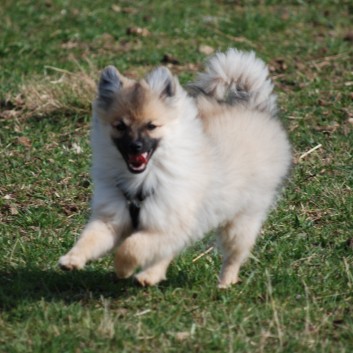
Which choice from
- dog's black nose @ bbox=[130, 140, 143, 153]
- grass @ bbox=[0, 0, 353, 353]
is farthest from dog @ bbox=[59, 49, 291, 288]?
grass @ bbox=[0, 0, 353, 353]

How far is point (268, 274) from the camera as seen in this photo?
5.09 m

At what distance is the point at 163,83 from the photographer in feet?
16.5

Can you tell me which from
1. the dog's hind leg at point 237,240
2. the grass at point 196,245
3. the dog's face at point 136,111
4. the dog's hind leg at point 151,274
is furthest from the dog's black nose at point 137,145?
the dog's hind leg at point 237,240

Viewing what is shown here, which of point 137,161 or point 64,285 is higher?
point 137,161

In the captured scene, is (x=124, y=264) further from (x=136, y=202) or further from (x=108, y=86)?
(x=108, y=86)

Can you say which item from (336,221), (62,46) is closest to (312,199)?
(336,221)

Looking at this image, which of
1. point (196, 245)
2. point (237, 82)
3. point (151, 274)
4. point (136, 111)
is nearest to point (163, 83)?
point (136, 111)

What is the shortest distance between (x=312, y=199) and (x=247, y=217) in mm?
1105

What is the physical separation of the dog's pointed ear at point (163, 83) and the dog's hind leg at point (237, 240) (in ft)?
2.80

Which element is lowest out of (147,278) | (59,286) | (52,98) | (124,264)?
(52,98)

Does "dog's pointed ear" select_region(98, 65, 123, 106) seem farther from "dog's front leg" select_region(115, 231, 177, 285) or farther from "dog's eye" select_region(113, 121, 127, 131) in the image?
"dog's front leg" select_region(115, 231, 177, 285)

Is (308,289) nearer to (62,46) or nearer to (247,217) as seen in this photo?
(247,217)

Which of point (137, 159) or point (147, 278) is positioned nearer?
point (137, 159)

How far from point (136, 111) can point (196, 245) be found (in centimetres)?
122
